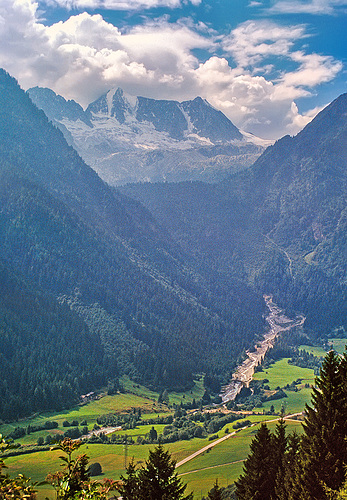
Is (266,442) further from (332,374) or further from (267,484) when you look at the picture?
(332,374)

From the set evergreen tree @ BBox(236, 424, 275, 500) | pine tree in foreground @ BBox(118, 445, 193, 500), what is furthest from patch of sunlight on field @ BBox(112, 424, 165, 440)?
pine tree in foreground @ BBox(118, 445, 193, 500)

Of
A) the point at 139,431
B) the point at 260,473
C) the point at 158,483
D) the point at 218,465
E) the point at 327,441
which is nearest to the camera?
the point at 158,483

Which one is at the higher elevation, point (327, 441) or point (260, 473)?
point (327, 441)

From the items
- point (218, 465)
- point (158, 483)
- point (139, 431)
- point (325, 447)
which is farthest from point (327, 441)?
point (139, 431)

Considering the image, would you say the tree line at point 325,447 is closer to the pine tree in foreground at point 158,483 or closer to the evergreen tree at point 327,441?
the evergreen tree at point 327,441

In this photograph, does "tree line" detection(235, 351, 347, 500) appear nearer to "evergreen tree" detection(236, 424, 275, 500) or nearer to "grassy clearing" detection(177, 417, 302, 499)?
"evergreen tree" detection(236, 424, 275, 500)

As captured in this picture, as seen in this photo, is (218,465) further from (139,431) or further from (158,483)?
(158,483)
